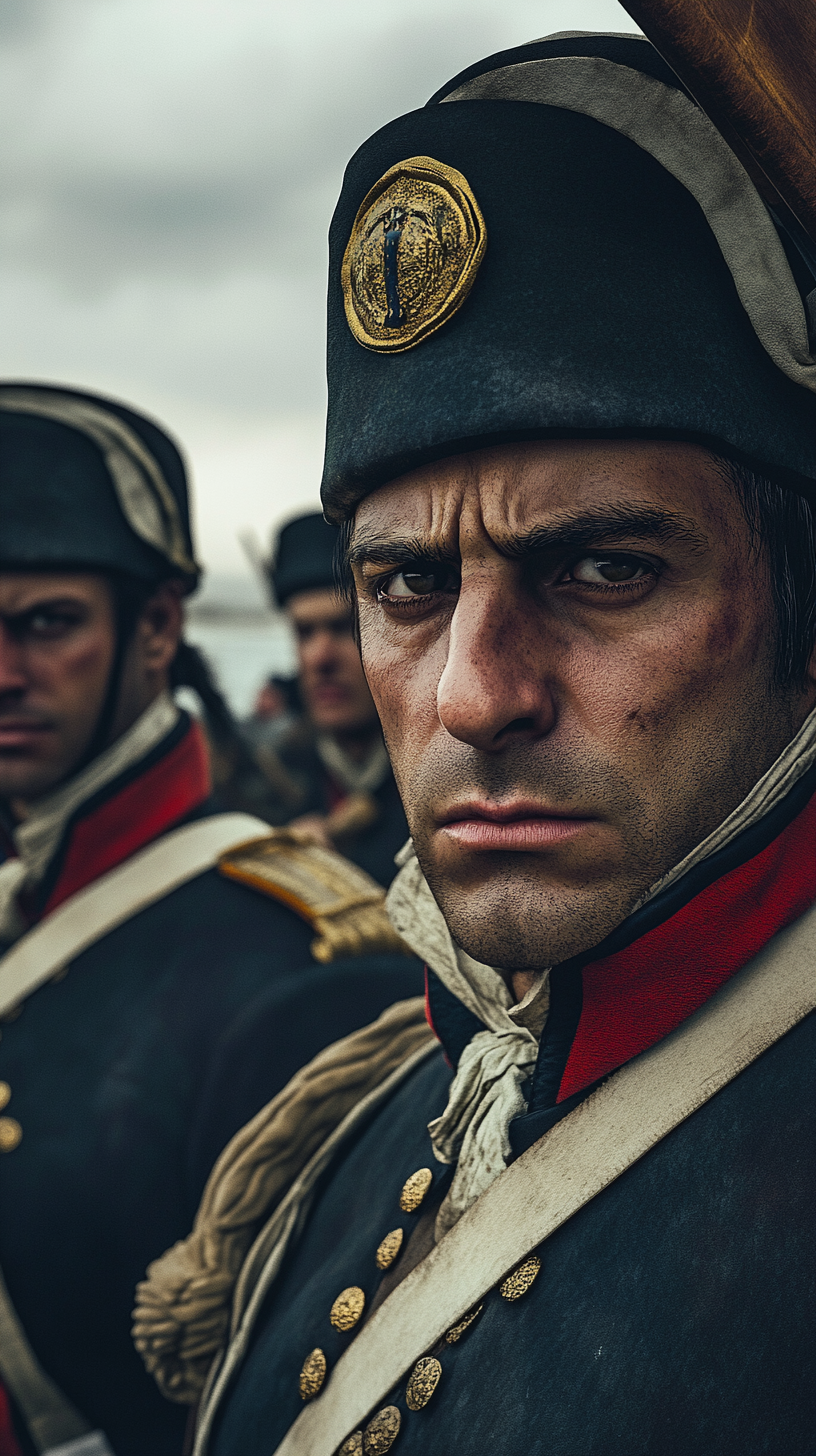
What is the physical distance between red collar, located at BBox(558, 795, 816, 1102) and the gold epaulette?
1.60 m

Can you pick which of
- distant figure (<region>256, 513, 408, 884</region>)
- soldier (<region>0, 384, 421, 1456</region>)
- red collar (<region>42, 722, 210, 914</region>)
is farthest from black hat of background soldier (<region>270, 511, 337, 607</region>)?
red collar (<region>42, 722, 210, 914</region>)

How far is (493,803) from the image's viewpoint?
153 centimetres

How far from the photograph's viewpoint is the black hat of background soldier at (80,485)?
346cm

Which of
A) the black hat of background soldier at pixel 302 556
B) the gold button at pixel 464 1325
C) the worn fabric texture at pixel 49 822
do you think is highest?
the black hat of background soldier at pixel 302 556

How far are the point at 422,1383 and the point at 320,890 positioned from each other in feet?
6.08

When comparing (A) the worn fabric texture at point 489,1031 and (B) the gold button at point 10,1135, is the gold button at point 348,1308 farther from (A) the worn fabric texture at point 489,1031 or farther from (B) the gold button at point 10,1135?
(B) the gold button at point 10,1135

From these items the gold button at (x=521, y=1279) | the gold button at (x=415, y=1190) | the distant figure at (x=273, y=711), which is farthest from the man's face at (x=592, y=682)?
the distant figure at (x=273, y=711)

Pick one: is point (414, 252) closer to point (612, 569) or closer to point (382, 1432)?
point (612, 569)

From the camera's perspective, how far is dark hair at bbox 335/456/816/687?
1538mm

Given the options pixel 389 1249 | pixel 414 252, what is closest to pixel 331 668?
pixel 389 1249

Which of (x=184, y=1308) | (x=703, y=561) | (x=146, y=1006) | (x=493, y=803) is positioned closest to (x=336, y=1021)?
(x=146, y=1006)

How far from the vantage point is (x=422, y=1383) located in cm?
161

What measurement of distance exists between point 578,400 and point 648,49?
1.54 ft

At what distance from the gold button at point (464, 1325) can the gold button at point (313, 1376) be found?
0.28 metres
